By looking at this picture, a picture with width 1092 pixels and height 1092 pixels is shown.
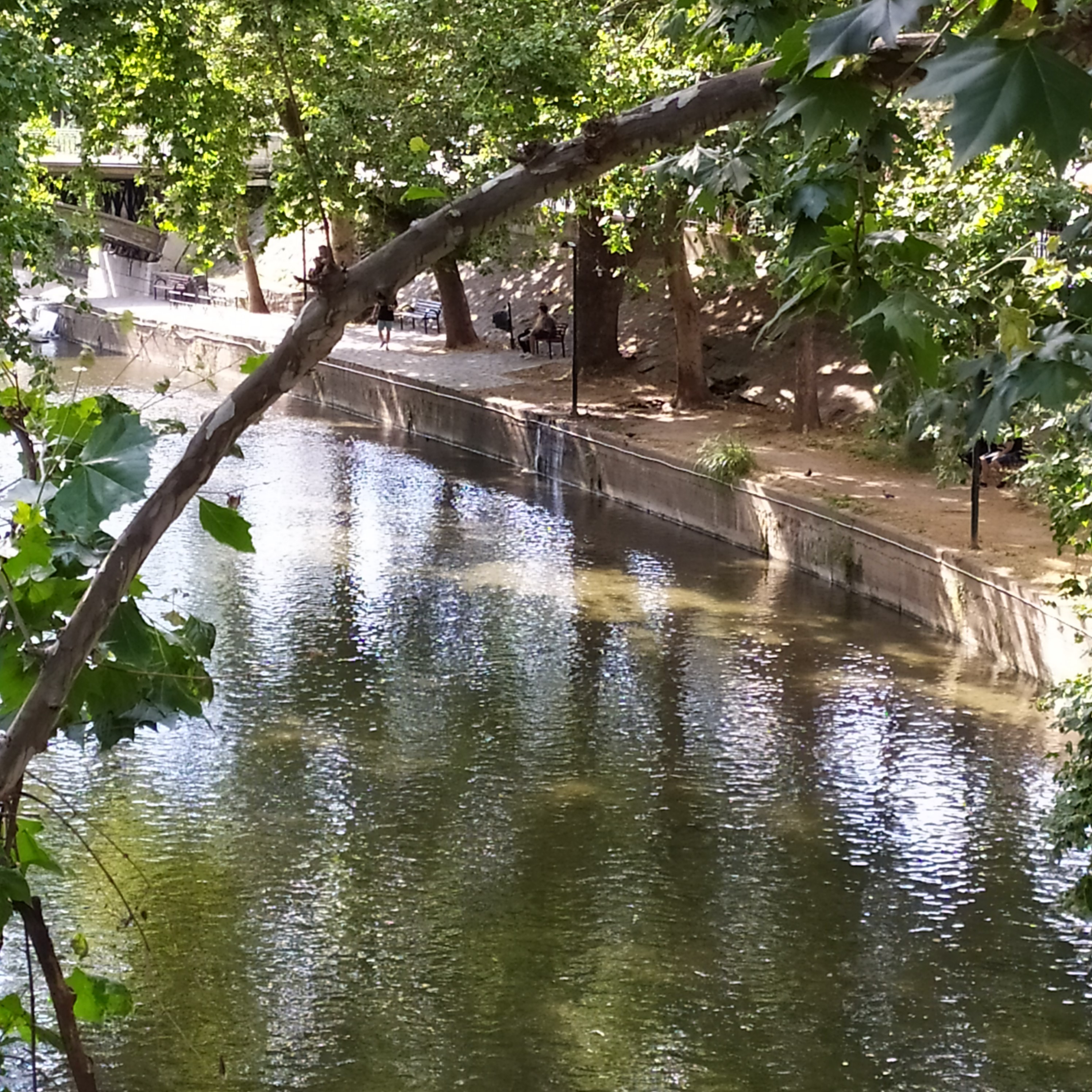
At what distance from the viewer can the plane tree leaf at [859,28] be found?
1848 millimetres

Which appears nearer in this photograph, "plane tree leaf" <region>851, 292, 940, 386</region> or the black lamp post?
"plane tree leaf" <region>851, 292, 940, 386</region>

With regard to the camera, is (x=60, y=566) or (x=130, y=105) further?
(x=130, y=105)

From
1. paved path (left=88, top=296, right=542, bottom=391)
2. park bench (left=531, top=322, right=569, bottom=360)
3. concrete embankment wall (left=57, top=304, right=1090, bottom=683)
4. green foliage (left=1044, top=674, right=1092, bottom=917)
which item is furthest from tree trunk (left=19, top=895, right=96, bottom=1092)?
park bench (left=531, top=322, right=569, bottom=360)

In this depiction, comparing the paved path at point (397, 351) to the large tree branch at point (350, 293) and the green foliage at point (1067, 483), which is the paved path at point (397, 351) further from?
the large tree branch at point (350, 293)

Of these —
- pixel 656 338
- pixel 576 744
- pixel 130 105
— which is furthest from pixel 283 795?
pixel 656 338

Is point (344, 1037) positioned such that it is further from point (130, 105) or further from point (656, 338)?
point (656, 338)

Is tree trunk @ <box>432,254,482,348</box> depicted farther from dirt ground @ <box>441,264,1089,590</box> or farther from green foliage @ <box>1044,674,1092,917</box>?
green foliage @ <box>1044,674,1092,917</box>

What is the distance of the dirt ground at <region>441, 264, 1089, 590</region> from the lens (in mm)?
14500

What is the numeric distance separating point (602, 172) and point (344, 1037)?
6258 mm

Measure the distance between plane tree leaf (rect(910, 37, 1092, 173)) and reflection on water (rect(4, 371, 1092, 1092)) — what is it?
176 inches

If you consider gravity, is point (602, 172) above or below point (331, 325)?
above

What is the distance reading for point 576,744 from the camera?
1167 cm

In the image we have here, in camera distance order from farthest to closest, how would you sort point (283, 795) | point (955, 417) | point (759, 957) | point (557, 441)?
point (557, 441) < point (283, 795) < point (759, 957) < point (955, 417)

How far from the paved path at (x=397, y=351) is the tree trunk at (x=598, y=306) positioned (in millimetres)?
1206
